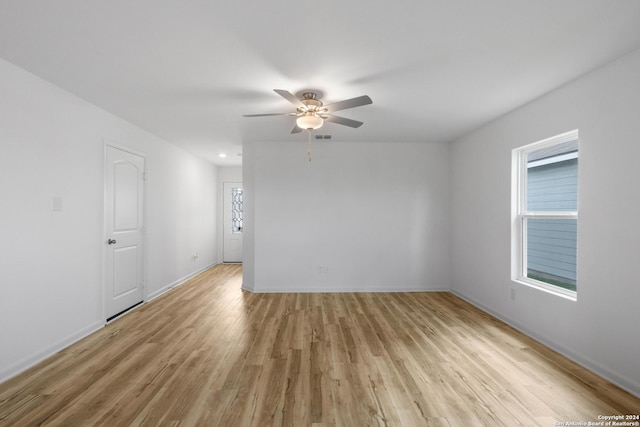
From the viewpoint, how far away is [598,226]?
8.07 ft

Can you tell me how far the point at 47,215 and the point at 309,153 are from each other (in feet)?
8.32

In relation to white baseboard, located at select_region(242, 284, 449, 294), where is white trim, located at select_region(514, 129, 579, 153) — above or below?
above

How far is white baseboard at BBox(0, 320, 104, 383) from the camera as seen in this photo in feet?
7.66

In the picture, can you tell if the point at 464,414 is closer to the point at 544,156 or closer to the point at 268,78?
the point at 544,156

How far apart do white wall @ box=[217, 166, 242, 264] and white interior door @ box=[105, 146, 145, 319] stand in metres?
3.40

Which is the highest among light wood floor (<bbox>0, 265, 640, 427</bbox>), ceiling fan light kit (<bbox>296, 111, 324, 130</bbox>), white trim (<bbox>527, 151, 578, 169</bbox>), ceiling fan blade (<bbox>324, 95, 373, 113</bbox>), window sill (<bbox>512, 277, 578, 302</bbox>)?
ceiling fan blade (<bbox>324, 95, 373, 113</bbox>)

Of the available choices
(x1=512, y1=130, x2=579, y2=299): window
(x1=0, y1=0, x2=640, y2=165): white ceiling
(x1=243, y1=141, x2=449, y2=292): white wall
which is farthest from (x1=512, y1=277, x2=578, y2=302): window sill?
(x1=0, y1=0, x2=640, y2=165): white ceiling

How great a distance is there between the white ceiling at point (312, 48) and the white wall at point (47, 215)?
26 centimetres

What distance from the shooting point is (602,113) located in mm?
2426

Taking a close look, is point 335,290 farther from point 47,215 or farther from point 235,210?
point 235,210

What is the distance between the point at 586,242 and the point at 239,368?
3.18 m

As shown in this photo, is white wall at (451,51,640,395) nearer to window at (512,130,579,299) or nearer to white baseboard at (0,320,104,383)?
window at (512,130,579,299)

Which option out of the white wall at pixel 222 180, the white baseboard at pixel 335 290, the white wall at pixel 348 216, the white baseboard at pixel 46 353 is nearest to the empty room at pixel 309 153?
the white baseboard at pixel 46 353

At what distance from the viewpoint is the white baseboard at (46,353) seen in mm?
2336
